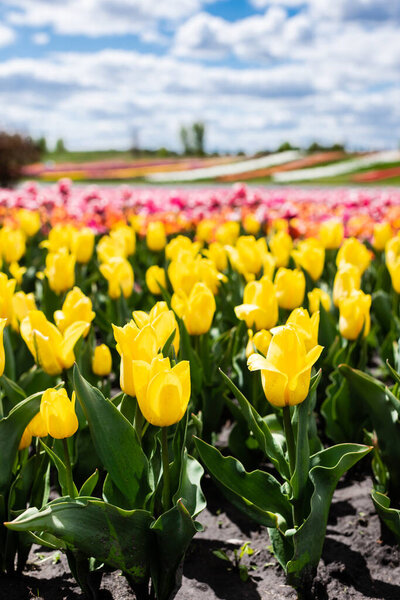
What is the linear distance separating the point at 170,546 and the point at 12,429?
534 millimetres

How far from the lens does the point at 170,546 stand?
→ 1610mm

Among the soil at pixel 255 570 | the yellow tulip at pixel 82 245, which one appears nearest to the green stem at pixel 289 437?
the soil at pixel 255 570

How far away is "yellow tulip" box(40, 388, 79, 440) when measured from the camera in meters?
1.54

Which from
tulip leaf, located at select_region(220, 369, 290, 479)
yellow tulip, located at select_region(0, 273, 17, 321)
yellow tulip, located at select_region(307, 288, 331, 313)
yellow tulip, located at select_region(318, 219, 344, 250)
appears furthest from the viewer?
yellow tulip, located at select_region(318, 219, 344, 250)

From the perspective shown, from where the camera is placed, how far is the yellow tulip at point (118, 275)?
2957 mm

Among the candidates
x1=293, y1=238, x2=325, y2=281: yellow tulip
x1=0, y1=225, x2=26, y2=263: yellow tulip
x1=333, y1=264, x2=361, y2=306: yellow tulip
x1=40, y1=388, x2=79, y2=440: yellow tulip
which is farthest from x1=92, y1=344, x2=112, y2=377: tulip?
x1=0, y1=225, x2=26, y2=263: yellow tulip

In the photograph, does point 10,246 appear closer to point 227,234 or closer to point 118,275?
point 118,275

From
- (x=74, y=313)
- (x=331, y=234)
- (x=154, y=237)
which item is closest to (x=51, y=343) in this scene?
(x=74, y=313)

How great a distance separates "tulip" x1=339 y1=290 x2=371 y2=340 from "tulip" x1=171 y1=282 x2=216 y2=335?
1.57 ft

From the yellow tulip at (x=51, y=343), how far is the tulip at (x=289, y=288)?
3.12ft

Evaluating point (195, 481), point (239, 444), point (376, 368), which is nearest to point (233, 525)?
point (239, 444)

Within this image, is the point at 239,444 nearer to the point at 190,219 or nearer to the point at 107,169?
the point at 190,219

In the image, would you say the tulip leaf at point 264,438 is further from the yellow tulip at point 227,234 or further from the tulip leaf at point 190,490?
the yellow tulip at point 227,234

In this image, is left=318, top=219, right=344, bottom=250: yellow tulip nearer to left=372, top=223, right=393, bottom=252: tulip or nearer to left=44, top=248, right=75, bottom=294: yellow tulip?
left=372, top=223, right=393, bottom=252: tulip
